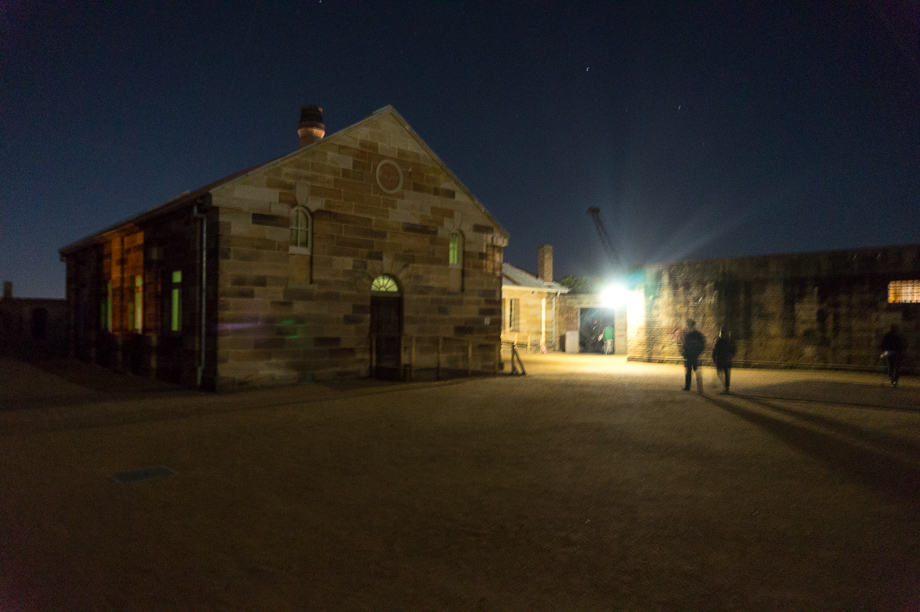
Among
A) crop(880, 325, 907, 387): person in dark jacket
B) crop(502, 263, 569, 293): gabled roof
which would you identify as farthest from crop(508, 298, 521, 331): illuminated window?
crop(880, 325, 907, 387): person in dark jacket

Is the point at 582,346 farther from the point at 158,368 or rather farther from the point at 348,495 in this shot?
the point at 348,495

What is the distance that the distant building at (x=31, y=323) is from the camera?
33.0 meters

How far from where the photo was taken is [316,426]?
8.76 m

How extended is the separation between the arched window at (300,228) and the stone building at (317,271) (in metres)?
0.04

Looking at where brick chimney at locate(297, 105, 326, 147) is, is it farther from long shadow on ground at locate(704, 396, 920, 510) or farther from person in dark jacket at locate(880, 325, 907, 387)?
person in dark jacket at locate(880, 325, 907, 387)

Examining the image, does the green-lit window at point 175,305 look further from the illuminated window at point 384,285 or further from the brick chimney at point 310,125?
the brick chimney at point 310,125

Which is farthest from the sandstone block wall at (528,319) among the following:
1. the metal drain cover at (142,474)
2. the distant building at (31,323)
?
the distant building at (31,323)

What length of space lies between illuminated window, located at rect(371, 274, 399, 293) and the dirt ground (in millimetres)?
5665

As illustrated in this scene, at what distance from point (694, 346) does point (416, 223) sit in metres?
8.06

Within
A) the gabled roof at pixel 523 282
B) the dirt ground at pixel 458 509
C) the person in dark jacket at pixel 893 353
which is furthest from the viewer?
the gabled roof at pixel 523 282

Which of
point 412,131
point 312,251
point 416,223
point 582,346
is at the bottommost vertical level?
point 582,346

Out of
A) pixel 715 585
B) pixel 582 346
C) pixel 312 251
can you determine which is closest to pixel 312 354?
pixel 312 251

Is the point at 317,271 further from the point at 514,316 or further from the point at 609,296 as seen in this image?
the point at 609,296

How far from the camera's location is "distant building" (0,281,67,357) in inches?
1299
